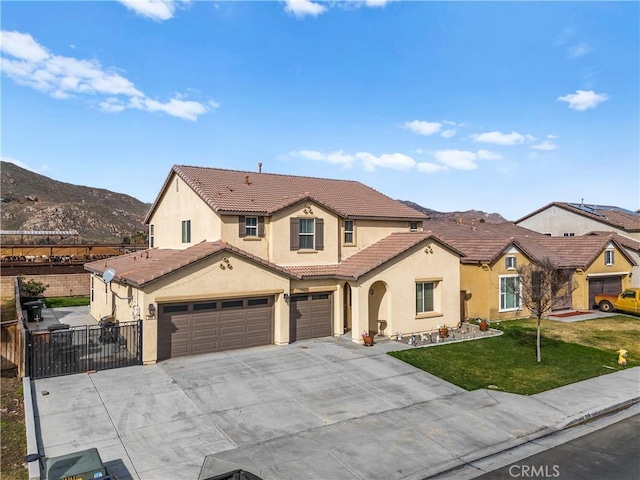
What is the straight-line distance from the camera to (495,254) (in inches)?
978

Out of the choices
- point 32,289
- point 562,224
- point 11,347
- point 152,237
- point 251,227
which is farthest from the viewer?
point 562,224

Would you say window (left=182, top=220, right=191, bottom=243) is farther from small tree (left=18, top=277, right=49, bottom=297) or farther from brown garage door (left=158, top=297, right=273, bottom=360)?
small tree (left=18, top=277, right=49, bottom=297)

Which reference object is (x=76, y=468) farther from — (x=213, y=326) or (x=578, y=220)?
(x=578, y=220)

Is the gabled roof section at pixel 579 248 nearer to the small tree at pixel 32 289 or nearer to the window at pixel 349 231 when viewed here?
the window at pixel 349 231

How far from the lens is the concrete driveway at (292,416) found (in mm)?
9469

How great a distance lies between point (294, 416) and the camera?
38.4 feet

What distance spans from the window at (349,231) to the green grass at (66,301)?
19311mm

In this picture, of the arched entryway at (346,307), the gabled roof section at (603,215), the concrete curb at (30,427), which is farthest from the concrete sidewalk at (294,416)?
the gabled roof section at (603,215)

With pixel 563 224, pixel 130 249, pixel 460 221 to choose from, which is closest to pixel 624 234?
pixel 563 224

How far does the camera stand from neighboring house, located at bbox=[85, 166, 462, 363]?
666 inches

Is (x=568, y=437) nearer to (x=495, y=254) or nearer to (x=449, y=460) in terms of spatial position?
(x=449, y=460)

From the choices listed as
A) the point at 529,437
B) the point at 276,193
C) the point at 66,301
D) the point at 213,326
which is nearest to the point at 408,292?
the point at 276,193

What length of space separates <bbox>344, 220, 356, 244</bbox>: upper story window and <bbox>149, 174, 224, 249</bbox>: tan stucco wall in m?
6.75

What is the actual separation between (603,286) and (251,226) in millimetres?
25610
